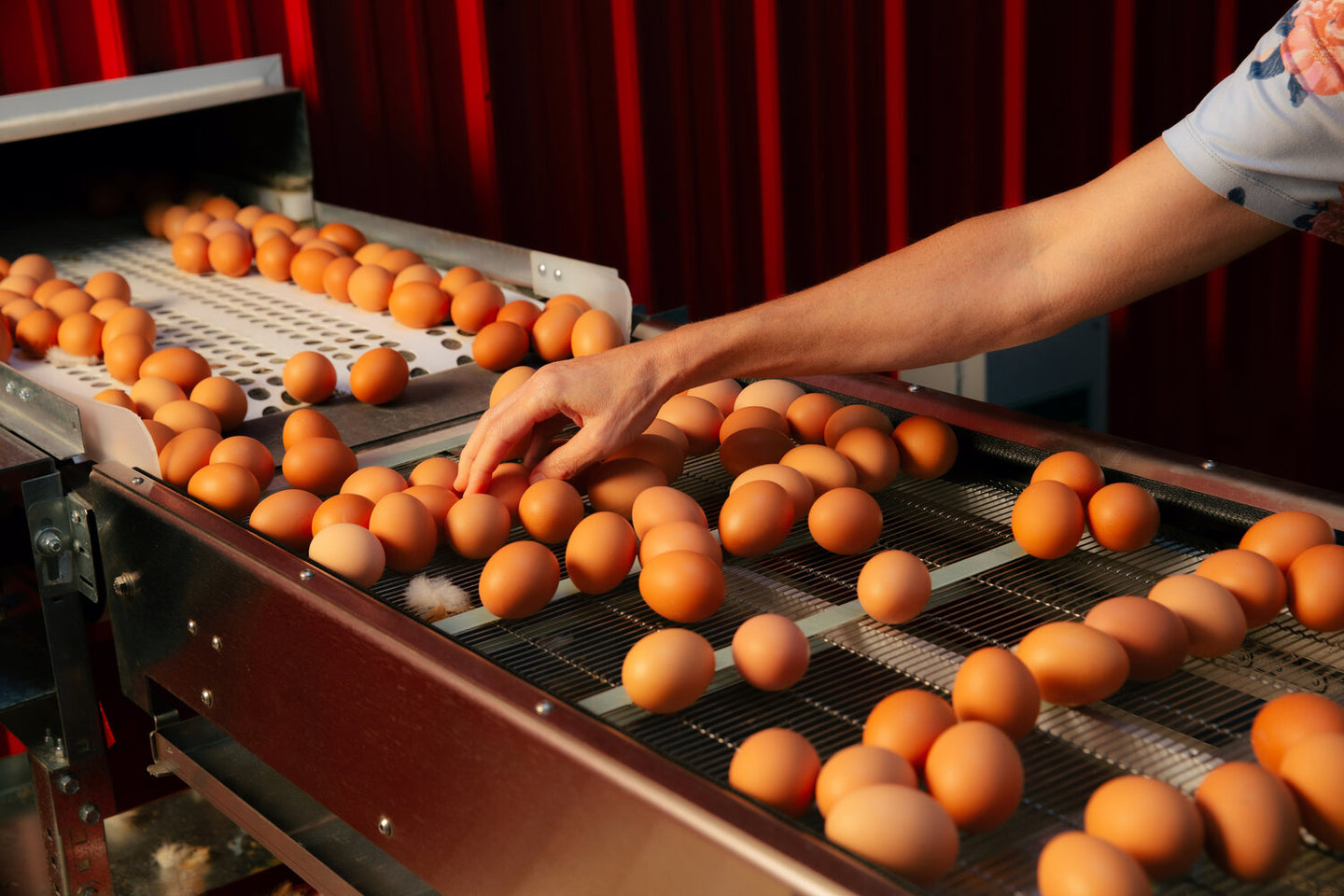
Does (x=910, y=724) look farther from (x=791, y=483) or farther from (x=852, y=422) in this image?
(x=852, y=422)

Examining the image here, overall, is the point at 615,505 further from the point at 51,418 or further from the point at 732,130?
the point at 732,130

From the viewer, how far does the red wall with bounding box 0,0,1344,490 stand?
281 cm

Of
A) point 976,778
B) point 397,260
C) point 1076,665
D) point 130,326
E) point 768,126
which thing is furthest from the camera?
point 768,126

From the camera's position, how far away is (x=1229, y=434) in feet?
10.0

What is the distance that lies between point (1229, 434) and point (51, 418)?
98.9 inches

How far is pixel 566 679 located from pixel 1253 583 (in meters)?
0.63

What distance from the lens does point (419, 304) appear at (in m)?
2.17

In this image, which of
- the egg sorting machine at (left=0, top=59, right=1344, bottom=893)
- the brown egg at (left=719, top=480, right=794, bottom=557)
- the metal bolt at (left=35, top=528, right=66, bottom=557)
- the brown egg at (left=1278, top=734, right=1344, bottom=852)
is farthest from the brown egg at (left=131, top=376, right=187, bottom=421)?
the brown egg at (left=1278, top=734, right=1344, bottom=852)

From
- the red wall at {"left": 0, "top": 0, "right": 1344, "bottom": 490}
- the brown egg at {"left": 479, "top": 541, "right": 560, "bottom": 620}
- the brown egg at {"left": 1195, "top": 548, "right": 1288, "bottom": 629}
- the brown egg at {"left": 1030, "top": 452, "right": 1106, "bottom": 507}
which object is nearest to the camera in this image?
the brown egg at {"left": 1195, "top": 548, "right": 1288, "bottom": 629}

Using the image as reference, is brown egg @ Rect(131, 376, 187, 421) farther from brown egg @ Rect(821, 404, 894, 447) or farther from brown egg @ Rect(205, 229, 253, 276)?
brown egg @ Rect(821, 404, 894, 447)

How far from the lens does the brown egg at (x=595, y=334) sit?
1.94 metres

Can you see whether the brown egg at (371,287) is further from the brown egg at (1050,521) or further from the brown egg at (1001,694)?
the brown egg at (1001,694)

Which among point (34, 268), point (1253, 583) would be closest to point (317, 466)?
point (1253, 583)

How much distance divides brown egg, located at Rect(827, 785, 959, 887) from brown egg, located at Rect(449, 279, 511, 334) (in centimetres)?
135
